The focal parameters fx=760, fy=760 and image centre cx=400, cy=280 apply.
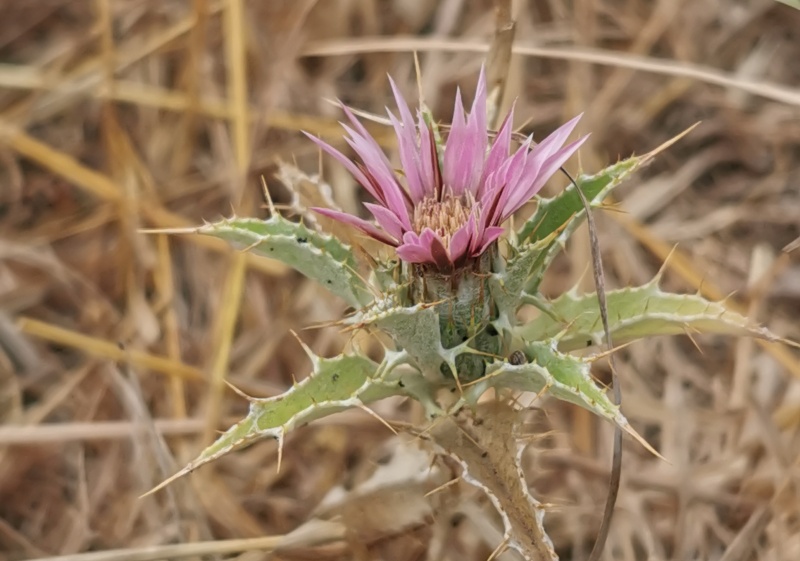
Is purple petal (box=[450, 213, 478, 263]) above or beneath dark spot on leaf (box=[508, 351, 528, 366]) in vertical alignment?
above

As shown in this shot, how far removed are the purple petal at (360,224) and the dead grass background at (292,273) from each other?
0.33m

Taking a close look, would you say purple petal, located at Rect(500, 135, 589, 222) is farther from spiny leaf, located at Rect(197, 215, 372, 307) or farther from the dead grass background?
the dead grass background

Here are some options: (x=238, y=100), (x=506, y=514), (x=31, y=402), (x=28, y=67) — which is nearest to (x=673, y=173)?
(x=238, y=100)

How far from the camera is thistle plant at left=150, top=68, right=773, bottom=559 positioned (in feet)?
1.77

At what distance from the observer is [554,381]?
0.51 metres

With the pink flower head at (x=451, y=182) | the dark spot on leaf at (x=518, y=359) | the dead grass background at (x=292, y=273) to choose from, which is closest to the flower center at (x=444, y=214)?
the pink flower head at (x=451, y=182)

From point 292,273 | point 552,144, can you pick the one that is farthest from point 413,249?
point 292,273

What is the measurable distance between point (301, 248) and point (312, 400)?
0.12 meters

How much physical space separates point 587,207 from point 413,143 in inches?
5.5

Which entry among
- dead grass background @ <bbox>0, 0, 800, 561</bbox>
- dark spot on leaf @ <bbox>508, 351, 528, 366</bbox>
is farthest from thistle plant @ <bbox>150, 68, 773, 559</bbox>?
dead grass background @ <bbox>0, 0, 800, 561</bbox>

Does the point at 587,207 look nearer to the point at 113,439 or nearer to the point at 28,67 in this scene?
the point at 113,439

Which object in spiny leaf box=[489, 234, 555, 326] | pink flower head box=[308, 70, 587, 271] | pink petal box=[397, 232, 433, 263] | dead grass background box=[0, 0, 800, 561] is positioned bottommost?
dead grass background box=[0, 0, 800, 561]

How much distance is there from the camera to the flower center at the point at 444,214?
57cm

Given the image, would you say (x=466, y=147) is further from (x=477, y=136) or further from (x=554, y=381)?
(x=554, y=381)
